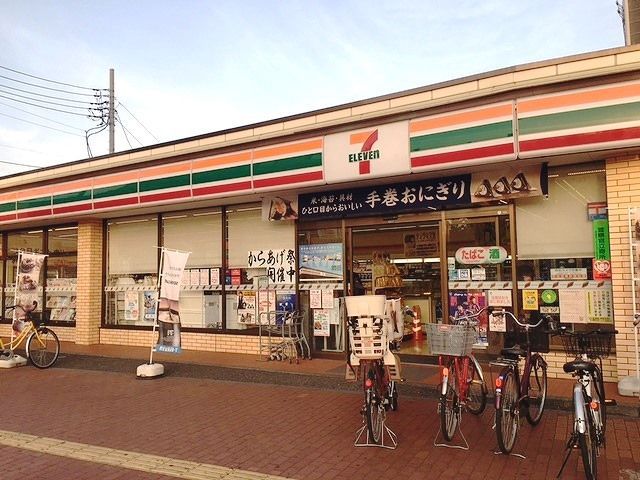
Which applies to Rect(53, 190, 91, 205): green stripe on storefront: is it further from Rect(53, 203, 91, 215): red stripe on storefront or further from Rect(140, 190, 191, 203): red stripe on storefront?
Rect(140, 190, 191, 203): red stripe on storefront

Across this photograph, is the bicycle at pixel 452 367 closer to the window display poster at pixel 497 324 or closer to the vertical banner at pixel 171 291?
the window display poster at pixel 497 324

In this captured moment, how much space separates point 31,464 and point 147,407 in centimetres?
218

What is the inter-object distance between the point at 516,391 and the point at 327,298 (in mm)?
4926

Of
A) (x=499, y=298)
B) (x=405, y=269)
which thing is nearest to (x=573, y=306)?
(x=499, y=298)

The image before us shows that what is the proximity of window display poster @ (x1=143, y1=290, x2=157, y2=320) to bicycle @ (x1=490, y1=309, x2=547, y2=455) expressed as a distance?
8616mm

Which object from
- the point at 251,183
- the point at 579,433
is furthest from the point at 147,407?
the point at 579,433

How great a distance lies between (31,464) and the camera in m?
4.97

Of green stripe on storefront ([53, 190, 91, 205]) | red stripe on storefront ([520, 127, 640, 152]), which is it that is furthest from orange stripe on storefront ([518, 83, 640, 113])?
green stripe on storefront ([53, 190, 91, 205])

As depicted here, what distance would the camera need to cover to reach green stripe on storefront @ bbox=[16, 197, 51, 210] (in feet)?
41.2

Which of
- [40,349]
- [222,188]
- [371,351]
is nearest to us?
[371,351]

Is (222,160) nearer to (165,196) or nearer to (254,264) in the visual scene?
(165,196)

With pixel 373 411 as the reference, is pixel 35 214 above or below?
above

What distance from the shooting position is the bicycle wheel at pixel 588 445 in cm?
407

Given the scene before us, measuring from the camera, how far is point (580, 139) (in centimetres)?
677
